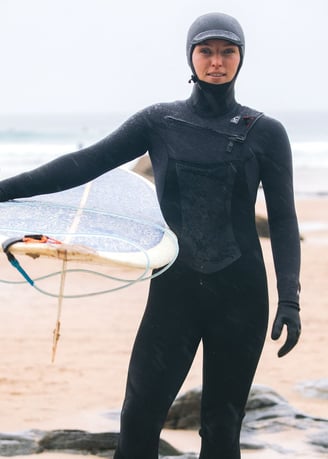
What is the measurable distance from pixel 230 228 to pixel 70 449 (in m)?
2.09

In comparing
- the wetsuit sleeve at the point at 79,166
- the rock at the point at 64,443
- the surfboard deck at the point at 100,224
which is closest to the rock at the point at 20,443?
the rock at the point at 64,443

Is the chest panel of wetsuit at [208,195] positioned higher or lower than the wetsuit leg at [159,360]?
higher

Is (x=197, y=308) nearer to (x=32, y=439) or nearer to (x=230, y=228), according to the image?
(x=230, y=228)

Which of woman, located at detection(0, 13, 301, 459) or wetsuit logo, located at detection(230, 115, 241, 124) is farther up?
wetsuit logo, located at detection(230, 115, 241, 124)

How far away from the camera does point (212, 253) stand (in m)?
2.94

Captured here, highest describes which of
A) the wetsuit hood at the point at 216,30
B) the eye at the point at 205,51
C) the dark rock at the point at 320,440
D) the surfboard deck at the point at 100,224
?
the wetsuit hood at the point at 216,30

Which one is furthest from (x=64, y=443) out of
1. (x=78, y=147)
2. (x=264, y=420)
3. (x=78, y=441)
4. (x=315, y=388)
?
(x=78, y=147)

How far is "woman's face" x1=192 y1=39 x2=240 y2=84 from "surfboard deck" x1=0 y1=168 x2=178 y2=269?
1.78 feet

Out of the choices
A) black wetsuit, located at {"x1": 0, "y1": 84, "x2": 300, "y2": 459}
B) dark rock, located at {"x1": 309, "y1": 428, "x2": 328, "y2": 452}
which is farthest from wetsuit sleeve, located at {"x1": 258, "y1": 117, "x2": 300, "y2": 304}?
dark rock, located at {"x1": 309, "y1": 428, "x2": 328, "y2": 452}

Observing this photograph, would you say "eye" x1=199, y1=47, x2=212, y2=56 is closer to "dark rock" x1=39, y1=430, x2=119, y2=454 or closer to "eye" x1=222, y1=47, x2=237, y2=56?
"eye" x1=222, y1=47, x2=237, y2=56

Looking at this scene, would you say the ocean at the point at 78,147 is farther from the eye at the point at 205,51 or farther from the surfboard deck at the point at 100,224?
the eye at the point at 205,51

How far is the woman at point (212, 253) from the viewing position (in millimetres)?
2887

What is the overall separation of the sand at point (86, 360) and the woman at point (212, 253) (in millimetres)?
1748

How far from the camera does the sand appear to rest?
5598 mm
